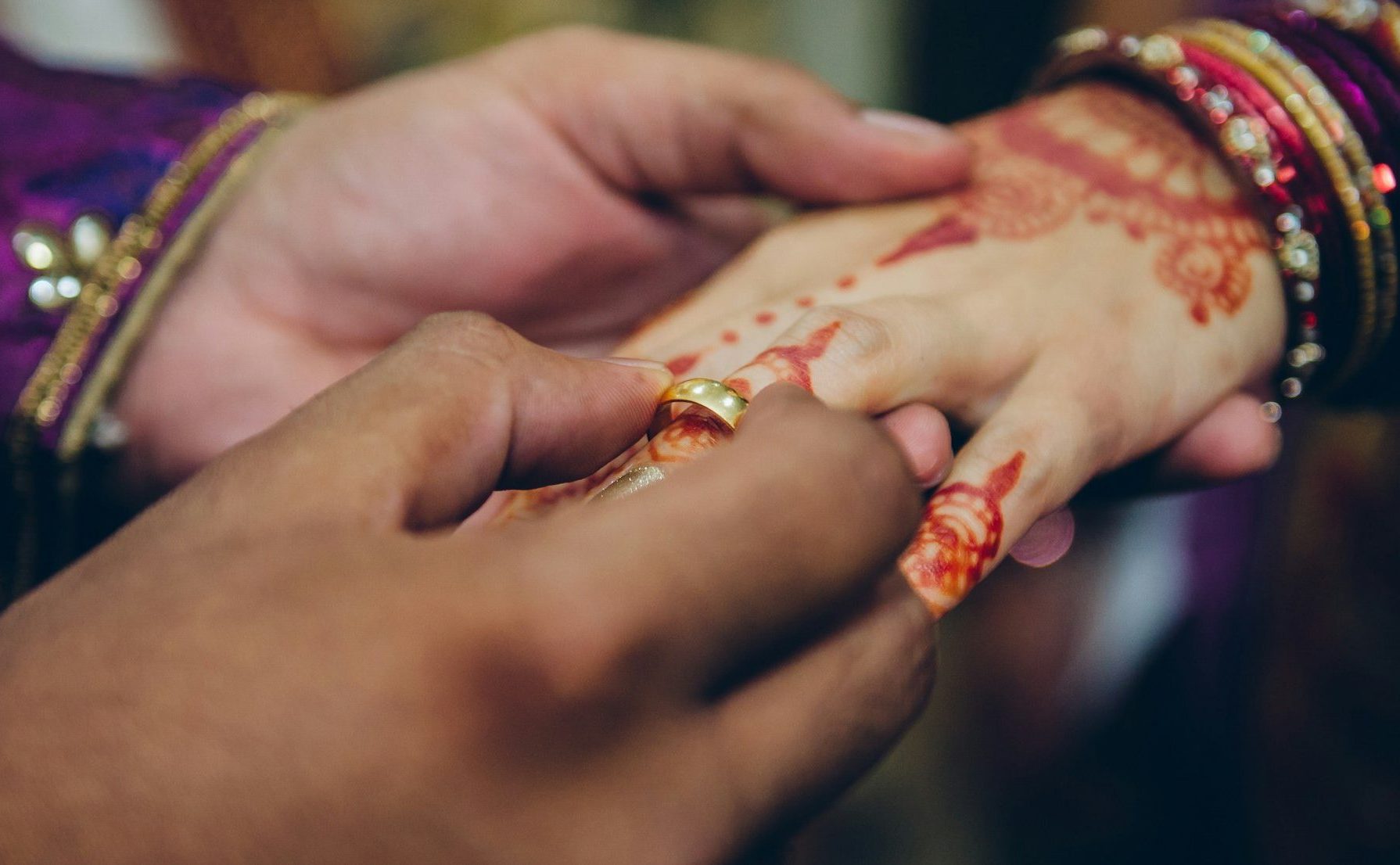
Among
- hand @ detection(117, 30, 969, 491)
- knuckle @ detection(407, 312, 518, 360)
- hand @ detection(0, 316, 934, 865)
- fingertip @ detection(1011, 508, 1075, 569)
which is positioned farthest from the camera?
hand @ detection(117, 30, 969, 491)

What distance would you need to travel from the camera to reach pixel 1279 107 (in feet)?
2.83

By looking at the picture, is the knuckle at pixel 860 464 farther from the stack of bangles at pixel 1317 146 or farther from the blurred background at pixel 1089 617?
the blurred background at pixel 1089 617

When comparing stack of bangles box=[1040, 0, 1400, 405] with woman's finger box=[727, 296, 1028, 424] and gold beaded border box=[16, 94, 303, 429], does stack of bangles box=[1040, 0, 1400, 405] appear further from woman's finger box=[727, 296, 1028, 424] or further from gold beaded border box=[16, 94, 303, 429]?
gold beaded border box=[16, 94, 303, 429]

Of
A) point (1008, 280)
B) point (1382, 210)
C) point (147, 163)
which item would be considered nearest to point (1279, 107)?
point (1382, 210)

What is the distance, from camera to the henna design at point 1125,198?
2.87 feet

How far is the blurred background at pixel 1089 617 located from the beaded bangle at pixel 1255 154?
357 mm

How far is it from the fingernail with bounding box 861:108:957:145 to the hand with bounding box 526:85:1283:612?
0.23 feet

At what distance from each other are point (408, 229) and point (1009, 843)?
5.08 ft

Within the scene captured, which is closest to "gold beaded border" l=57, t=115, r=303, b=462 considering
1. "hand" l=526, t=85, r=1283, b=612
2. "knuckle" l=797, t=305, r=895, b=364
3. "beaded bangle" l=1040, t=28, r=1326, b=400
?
"hand" l=526, t=85, r=1283, b=612

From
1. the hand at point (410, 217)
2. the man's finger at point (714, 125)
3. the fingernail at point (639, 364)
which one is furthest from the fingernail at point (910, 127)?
the fingernail at point (639, 364)

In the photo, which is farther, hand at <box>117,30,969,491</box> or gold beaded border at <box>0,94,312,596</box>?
hand at <box>117,30,969,491</box>

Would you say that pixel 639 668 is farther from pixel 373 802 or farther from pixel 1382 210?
pixel 1382 210

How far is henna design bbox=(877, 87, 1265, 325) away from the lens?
0.87 meters

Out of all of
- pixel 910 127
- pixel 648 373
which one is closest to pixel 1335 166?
pixel 910 127
